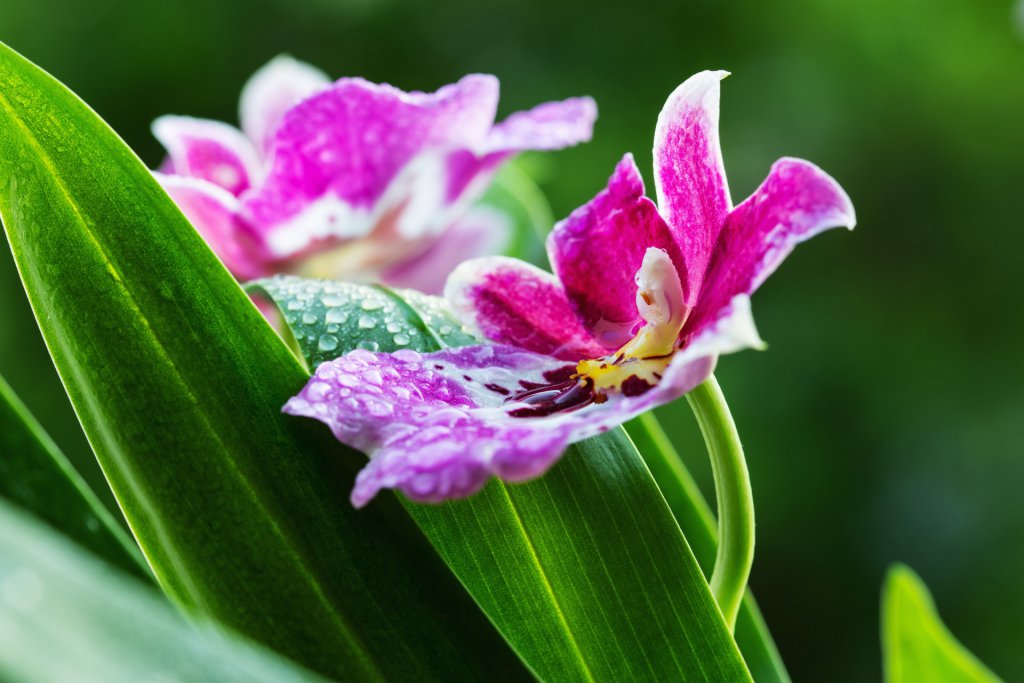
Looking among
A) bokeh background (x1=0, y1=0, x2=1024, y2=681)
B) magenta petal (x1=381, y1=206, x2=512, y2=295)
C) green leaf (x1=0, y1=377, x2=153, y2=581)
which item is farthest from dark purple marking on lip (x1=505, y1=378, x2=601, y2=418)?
bokeh background (x1=0, y1=0, x2=1024, y2=681)

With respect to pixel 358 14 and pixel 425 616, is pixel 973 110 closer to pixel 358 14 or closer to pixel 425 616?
pixel 358 14

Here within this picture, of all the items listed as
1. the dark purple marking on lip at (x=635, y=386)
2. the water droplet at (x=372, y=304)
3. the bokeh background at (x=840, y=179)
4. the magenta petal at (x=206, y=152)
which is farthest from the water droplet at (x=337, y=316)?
the bokeh background at (x=840, y=179)

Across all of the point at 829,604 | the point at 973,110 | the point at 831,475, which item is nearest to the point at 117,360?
the point at 831,475

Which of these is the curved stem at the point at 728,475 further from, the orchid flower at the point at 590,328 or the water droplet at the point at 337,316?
the water droplet at the point at 337,316

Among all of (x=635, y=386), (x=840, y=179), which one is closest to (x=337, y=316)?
(x=635, y=386)

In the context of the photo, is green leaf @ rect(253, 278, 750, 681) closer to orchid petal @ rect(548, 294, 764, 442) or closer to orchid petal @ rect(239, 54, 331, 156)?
orchid petal @ rect(548, 294, 764, 442)

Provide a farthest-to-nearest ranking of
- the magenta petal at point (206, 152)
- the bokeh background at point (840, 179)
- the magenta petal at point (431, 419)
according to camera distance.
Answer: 1. the bokeh background at point (840, 179)
2. the magenta petal at point (206, 152)
3. the magenta petal at point (431, 419)

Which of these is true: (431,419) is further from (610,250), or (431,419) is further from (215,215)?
(215,215)
